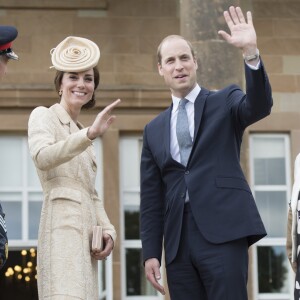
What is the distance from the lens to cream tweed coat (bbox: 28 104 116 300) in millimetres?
6422

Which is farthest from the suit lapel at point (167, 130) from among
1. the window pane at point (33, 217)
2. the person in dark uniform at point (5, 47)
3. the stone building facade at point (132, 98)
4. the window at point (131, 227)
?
the window at point (131, 227)

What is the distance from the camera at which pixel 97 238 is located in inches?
259

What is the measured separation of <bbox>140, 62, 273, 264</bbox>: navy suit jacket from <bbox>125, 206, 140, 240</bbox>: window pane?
751cm

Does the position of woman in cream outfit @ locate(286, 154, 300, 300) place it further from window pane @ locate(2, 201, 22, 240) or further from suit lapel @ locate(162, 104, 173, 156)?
window pane @ locate(2, 201, 22, 240)

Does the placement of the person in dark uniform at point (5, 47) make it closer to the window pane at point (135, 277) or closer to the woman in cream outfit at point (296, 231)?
the woman in cream outfit at point (296, 231)

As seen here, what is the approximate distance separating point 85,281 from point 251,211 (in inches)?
37.0

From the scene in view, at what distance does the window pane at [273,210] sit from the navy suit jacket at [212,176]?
7.75 meters

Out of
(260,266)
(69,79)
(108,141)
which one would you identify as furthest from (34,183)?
(69,79)

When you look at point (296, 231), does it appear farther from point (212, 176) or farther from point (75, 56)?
point (75, 56)

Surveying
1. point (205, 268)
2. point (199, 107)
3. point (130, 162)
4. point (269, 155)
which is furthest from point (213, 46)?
point (205, 268)

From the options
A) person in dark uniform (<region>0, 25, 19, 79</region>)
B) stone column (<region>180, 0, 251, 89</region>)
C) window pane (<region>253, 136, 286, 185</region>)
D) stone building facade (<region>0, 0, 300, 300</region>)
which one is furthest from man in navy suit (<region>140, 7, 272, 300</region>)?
window pane (<region>253, 136, 286, 185</region>)

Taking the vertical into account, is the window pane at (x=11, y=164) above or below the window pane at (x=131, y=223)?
above

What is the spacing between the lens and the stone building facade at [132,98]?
13.9 metres

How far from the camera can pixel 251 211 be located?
6.15 m
